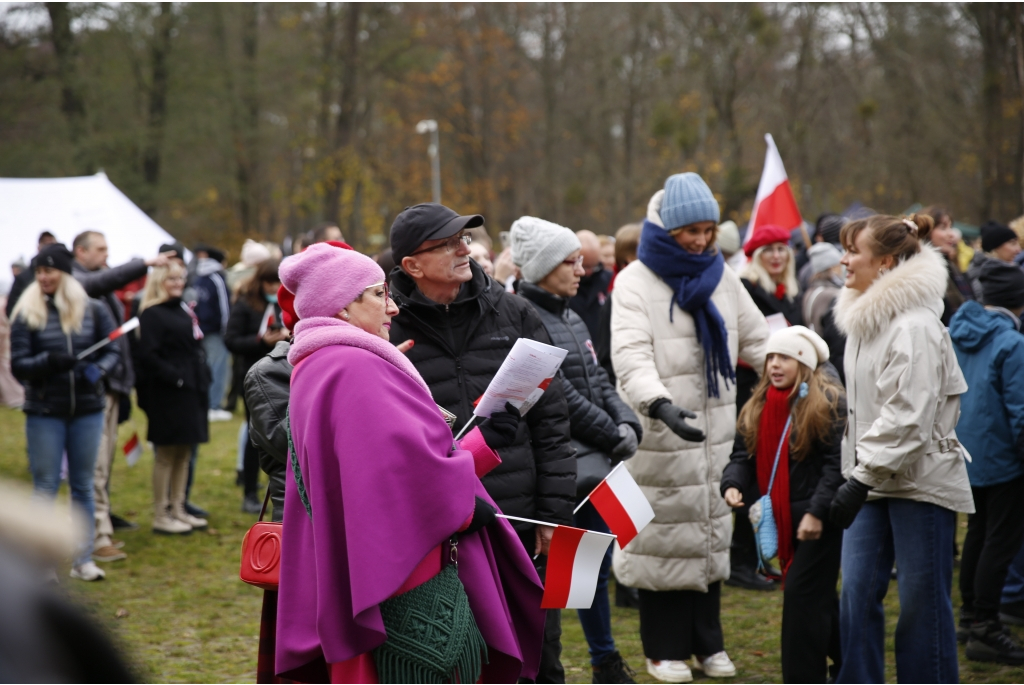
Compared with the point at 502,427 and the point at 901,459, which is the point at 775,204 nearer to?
the point at 901,459

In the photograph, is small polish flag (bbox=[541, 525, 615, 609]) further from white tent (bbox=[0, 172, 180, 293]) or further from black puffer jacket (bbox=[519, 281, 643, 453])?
white tent (bbox=[0, 172, 180, 293])

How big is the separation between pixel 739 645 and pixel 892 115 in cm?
2254

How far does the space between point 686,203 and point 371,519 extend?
2842 millimetres

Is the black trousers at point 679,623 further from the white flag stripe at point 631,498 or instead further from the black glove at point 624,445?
the white flag stripe at point 631,498

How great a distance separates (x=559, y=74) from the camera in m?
29.2

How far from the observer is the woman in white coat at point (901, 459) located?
398cm


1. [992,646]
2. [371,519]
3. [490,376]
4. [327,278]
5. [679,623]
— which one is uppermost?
[327,278]

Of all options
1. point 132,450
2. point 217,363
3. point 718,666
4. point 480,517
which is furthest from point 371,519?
point 217,363

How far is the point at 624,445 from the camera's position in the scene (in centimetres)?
459

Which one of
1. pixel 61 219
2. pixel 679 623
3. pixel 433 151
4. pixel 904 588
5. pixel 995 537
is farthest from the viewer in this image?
pixel 433 151

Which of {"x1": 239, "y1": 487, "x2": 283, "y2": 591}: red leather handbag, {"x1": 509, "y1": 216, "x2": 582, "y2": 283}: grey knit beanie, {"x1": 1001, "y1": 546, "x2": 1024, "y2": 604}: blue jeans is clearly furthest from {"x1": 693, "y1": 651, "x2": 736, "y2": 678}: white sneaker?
{"x1": 239, "y1": 487, "x2": 283, "y2": 591}: red leather handbag

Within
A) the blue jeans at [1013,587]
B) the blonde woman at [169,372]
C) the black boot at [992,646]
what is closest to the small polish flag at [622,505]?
the black boot at [992,646]

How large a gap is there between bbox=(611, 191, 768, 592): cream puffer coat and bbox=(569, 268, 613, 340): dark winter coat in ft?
8.17

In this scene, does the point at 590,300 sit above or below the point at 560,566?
above
